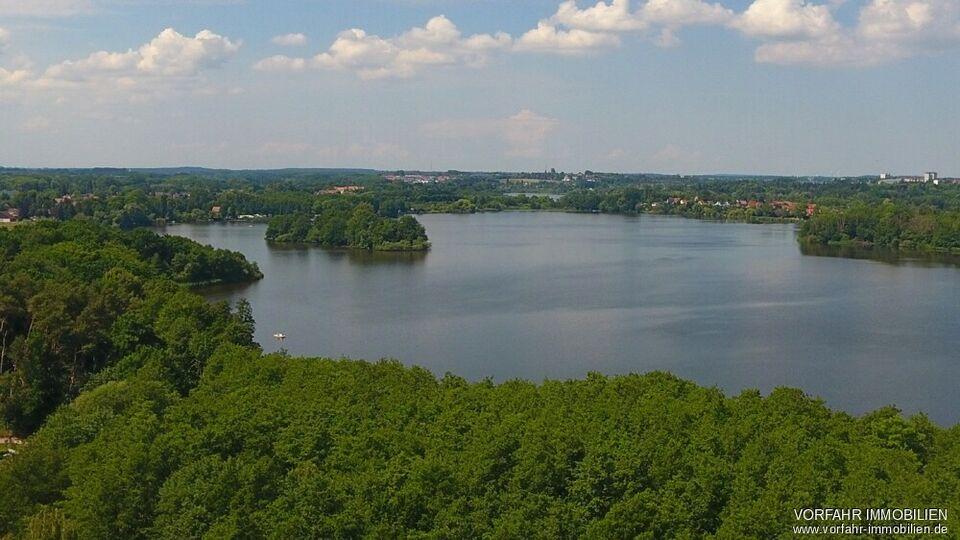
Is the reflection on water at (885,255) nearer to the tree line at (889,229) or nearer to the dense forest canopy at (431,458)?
the tree line at (889,229)

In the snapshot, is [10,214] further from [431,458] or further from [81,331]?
[431,458]

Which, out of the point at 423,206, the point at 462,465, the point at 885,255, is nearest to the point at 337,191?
the point at 423,206

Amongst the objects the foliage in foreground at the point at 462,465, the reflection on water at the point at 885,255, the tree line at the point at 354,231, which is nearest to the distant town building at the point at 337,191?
the tree line at the point at 354,231

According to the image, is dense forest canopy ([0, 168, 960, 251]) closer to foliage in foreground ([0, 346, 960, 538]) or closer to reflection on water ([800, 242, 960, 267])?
reflection on water ([800, 242, 960, 267])

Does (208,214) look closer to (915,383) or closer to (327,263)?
(327,263)

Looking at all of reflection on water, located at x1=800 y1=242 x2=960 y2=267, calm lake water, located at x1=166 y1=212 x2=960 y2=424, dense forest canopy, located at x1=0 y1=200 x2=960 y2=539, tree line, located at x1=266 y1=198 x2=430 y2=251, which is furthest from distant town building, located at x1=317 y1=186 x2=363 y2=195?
dense forest canopy, located at x1=0 y1=200 x2=960 y2=539

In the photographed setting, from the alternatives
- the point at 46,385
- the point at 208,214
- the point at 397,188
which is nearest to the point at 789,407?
the point at 46,385
